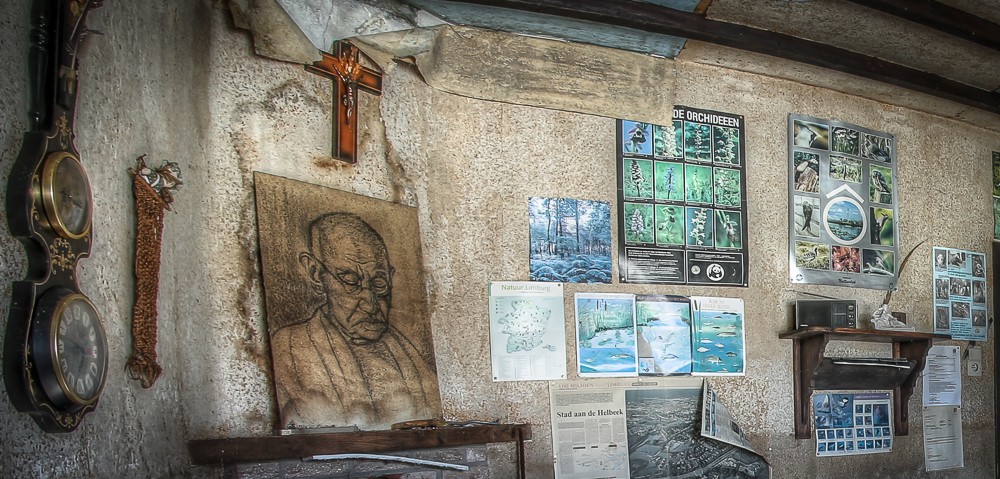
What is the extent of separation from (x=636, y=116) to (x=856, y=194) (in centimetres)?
170

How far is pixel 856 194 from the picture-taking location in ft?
16.6

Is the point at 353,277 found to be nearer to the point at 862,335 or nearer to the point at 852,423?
the point at 862,335

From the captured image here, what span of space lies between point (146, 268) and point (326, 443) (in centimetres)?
93

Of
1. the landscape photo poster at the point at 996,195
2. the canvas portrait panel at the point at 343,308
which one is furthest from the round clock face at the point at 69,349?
the landscape photo poster at the point at 996,195

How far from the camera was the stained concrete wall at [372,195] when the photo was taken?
237cm

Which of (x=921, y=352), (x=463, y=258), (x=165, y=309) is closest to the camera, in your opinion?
(x=165, y=309)

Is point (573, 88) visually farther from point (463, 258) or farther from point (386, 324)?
point (386, 324)

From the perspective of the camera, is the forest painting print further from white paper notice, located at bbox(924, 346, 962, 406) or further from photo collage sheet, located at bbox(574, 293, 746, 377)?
white paper notice, located at bbox(924, 346, 962, 406)

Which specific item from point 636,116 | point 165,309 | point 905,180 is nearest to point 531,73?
point 636,116

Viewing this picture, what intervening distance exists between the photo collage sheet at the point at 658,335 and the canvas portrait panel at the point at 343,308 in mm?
923

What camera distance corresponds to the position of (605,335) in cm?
414

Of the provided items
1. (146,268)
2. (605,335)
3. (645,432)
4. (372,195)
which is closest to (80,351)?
(146,268)

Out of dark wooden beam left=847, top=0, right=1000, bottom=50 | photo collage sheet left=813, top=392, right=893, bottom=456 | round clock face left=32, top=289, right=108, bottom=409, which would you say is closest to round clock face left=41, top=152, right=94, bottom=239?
round clock face left=32, top=289, right=108, bottom=409

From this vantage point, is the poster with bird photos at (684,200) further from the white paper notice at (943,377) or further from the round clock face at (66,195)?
the round clock face at (66,195)
